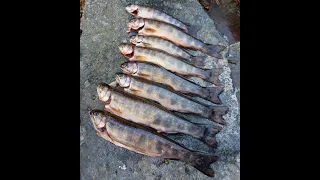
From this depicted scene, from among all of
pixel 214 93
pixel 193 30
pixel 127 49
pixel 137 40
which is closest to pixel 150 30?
pixel 137 40

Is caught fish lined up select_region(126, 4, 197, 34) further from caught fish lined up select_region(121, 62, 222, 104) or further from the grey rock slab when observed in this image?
caught fish lined up select_region(121, 62, 222, 104)

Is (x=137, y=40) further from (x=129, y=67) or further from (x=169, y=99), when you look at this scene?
(x=169, y=99)

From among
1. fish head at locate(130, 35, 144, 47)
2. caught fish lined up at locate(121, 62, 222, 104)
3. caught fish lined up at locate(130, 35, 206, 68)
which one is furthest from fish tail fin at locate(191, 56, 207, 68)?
fish head at locate(130, 35, 144, 47)

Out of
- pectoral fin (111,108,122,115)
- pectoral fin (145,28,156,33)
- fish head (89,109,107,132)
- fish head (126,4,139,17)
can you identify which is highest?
fish head (126,4,139,17)

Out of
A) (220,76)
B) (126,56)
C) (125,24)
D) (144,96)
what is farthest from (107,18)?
(220,76)

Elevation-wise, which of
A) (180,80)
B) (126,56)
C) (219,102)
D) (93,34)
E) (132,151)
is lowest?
(132,151)

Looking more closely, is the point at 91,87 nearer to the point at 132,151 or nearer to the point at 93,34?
the point at 93,34
